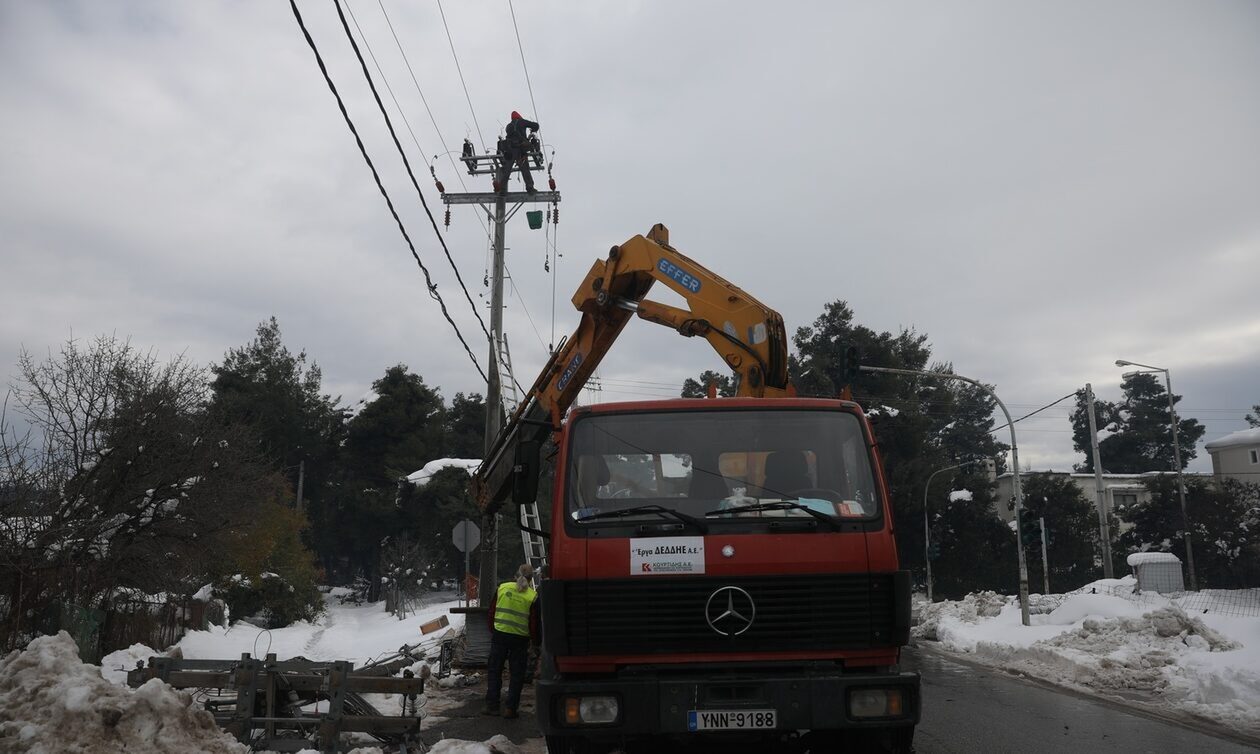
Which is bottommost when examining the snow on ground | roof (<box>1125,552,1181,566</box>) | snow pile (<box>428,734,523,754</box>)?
the snow on ground

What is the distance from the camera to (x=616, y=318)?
9.47m

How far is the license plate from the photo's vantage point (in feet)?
16.7

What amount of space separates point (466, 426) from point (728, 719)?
59.0 metres

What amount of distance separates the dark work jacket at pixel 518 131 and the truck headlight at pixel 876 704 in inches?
628

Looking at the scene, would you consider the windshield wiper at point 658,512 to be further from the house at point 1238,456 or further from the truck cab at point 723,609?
the house at point 1238,456

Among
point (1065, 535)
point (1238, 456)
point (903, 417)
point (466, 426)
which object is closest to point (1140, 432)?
point (1238, 456)

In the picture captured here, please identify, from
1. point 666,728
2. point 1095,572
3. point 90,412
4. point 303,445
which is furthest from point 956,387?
point 666,728

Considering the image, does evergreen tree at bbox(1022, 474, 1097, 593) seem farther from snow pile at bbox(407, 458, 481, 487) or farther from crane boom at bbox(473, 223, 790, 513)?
crane boom at bbox(473, 223, 790, 513)

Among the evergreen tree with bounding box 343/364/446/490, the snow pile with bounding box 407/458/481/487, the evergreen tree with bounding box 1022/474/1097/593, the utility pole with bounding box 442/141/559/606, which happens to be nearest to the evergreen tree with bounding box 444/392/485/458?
the evergreen tree with bounding box 343/364/446/490

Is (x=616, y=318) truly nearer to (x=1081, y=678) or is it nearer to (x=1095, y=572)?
(x=1081, y=678)

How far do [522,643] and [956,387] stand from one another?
225 ft

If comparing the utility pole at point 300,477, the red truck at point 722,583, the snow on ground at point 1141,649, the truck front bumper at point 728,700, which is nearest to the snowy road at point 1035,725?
the snow on ground at point 1141,649

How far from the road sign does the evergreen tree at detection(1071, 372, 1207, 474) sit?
66720mm

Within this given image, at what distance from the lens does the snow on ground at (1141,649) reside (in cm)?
1069
